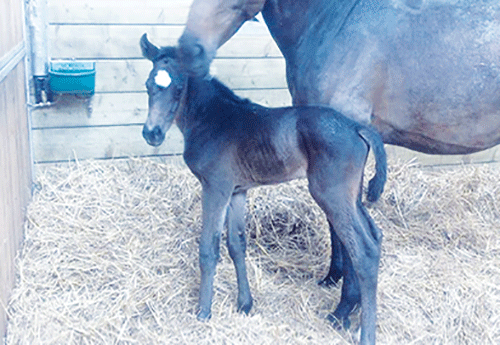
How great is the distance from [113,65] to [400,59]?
199cm

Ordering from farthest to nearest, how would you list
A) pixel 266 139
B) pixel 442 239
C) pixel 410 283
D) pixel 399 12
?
1. pixel 442 239
2. pixel 410 283
3. pixel 399 12
4. pixel 266 139

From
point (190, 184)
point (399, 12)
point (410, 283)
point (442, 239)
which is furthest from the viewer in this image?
point (190, 184)

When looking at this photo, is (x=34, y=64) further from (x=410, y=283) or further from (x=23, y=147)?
(x=410, y=283)

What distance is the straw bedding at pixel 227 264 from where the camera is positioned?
2.45 meters

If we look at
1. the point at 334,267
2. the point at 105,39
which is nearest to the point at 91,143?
the point at 105,39

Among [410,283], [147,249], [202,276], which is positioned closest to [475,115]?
[410,283]

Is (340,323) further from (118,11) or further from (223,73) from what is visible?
(118,11)

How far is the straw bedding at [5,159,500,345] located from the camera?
8.03 ft

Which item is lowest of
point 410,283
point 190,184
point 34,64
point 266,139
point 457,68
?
point 190,184

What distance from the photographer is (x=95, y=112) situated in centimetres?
373

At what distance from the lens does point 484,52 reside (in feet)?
7.90

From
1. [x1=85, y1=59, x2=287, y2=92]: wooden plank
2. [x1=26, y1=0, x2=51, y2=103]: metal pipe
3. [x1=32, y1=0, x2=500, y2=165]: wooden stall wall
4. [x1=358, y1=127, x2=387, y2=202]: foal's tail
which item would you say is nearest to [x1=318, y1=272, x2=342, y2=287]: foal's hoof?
[x1=358, y1=127, x2=387, y2=202]: foal's tail

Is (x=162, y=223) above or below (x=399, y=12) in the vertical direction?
below

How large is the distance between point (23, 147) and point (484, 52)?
8.00ft
